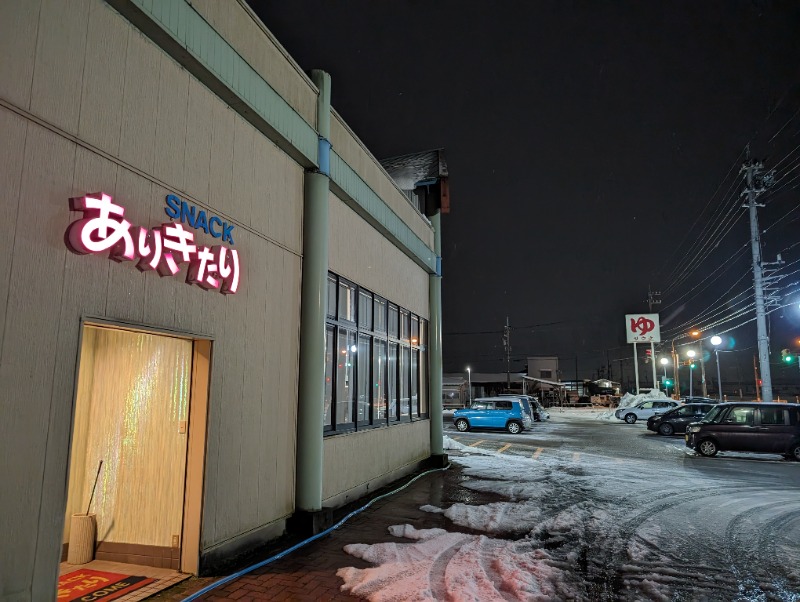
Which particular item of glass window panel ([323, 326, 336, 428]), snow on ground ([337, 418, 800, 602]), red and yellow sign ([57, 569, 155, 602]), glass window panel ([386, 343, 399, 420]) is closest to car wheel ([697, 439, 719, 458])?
snow on ground ([337, 418, 800, 602])

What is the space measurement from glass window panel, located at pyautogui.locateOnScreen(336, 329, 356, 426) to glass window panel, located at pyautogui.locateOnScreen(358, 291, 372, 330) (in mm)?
489

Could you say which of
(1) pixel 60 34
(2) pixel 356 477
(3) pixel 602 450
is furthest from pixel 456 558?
(3) pixel 602 450

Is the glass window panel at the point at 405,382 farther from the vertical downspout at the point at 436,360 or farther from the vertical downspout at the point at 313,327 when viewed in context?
the vertical downspout at the point at 313,327

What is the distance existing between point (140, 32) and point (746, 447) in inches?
719

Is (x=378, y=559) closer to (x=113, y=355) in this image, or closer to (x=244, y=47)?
(x=113, y=355)

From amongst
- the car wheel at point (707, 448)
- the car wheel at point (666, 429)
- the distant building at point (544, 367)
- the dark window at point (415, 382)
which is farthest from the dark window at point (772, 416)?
the distant building at point (544, 367)

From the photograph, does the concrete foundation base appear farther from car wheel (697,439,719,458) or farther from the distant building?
the distant building

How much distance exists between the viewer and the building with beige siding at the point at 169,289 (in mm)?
3656

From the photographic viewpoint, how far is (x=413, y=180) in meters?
13.9

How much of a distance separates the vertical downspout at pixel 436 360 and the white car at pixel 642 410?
931 inches

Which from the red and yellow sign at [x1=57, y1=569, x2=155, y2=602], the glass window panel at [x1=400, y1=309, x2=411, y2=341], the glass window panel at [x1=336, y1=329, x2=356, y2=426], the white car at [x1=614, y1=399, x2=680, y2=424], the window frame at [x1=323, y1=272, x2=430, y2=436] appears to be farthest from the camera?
the white car at [x1=614, y1=399, x2=680, y2=424]

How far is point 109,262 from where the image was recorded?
14.1ft

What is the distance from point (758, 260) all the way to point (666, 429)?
9.49m

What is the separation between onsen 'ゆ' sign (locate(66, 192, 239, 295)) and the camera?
3.99 metres
